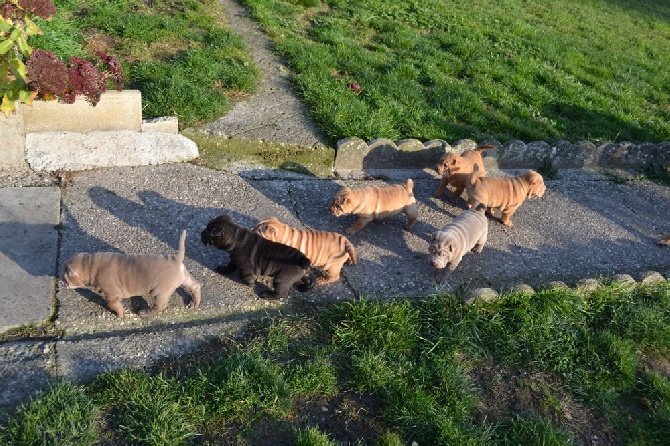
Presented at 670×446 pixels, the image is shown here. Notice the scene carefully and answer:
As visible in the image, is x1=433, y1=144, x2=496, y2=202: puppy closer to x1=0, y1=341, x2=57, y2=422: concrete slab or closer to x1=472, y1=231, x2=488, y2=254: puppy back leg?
x1=472, y1=231, x2=488, y2=254: puppy back leg

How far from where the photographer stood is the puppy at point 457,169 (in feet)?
20.5

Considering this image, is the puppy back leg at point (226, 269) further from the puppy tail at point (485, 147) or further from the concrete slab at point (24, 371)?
the puppy tail at point (485, 147)

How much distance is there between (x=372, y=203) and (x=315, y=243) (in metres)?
0.98

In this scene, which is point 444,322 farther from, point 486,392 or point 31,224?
point 31,224

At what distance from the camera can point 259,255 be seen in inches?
183

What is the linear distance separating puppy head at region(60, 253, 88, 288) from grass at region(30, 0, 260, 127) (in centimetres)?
284

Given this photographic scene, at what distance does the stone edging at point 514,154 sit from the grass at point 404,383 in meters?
2.37

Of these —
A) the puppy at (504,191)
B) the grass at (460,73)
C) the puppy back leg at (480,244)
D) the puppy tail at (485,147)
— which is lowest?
the puppy back leg at (480,244)

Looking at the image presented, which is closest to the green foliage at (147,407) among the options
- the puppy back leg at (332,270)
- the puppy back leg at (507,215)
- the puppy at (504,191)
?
the puppy back leg at (332,270)

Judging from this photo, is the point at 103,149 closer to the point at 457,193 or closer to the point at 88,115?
the point at 88,115

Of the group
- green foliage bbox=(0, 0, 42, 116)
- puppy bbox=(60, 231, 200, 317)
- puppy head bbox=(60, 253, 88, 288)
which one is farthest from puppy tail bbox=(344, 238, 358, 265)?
green foliage bbox=(0, 0, 42, 116)

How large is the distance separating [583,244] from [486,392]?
2709 mm

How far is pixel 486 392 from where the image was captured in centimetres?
427

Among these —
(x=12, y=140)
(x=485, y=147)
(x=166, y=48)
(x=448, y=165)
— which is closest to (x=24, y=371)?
(x=12, y=140)
